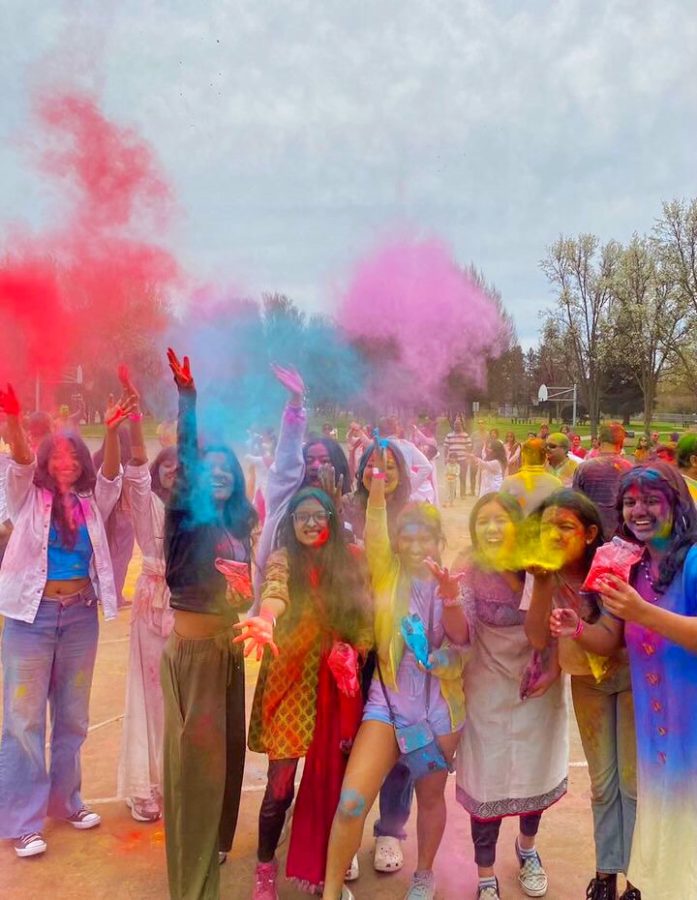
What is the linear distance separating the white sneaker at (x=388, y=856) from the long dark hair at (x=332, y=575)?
1060 millimetres

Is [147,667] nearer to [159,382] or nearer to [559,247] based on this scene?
[159,382]

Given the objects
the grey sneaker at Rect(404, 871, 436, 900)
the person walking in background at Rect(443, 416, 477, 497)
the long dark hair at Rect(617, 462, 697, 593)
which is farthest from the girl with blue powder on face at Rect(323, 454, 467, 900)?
the person walking in background at Rect(443, 416, 477, 497)

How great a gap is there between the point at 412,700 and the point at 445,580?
51cm

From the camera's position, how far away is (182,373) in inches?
112

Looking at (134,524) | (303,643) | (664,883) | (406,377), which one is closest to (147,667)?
(134,524)

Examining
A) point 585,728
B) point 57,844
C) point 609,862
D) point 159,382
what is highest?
point 159,382

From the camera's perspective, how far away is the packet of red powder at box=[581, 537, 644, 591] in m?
2.32

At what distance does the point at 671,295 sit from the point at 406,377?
47.7 feet

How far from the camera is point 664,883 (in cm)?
240

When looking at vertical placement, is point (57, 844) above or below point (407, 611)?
below

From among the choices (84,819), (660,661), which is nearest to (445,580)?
(660,661)

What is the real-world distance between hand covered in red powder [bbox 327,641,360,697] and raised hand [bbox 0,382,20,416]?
1771 millimetres

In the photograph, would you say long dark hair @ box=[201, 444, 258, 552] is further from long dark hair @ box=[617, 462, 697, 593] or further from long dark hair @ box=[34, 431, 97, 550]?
long dark hair @ box=[617, 462, 697, 593]

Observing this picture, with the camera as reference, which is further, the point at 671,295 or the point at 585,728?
the point at 671,295
